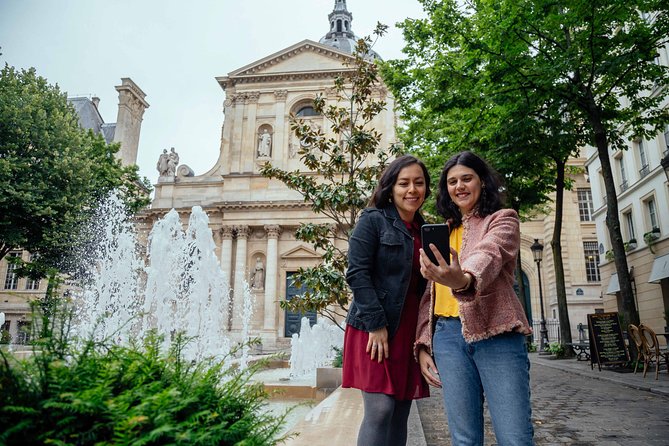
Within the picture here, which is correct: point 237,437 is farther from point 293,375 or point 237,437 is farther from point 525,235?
point 525,235

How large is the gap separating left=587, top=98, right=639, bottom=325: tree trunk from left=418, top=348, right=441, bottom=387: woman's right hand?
35.6ft

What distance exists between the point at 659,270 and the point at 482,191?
727 inches

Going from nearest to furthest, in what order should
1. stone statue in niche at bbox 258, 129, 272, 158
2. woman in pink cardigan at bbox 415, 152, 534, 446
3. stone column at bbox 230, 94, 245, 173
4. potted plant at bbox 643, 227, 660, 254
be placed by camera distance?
woman in pink cardigan at bbox 415, 152, 534, 446
potted plant at bbox 643, 227, 660, 254
stone column at bbox 230, 94, 245, 173
stone statue in niche at bbox 258, 129, 272, 158

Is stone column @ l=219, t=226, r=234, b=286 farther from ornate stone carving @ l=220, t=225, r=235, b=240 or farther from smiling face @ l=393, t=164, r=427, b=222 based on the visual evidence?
smiling face @ l=393, t=164, r=427, b=222

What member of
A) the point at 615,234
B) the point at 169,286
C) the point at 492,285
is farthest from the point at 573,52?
the point at 169,286

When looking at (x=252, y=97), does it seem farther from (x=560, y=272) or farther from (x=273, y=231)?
(x=560, y=272)

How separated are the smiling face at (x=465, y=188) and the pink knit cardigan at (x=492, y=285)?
0.51 feet

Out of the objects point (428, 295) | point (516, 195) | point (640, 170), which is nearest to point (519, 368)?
point (428, 295)

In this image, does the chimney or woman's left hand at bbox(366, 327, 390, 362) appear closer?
woman's left hand at bbox(366, 327, 390, 362)

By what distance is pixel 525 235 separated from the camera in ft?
103

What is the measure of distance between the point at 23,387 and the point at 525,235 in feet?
109

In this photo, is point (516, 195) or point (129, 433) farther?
point (516, 195)

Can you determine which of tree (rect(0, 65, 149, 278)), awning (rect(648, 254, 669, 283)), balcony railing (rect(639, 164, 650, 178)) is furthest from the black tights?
balcony railing (rect(639, 164, 650, 178))

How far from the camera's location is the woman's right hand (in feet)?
7.57
